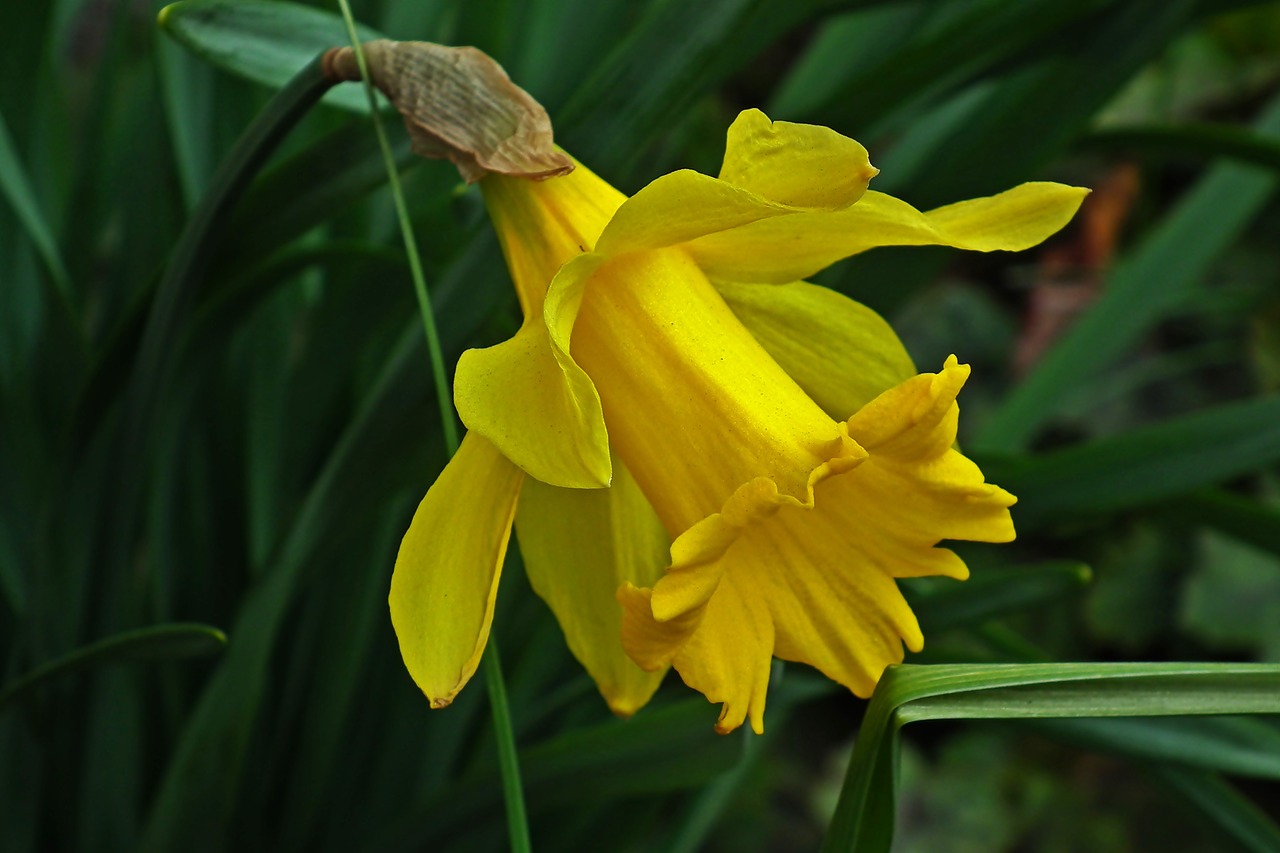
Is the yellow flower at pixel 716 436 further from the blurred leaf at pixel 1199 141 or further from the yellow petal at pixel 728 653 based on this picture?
the blurred leaf at pixel 1199 141

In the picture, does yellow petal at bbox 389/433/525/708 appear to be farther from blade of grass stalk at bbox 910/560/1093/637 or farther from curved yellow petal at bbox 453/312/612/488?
blade of grass stalk at bbox 910/560/1093/637

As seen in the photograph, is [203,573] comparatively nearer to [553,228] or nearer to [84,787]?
[84,787]

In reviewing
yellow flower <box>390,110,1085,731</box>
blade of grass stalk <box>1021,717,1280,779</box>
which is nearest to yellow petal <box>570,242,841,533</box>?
yellow flower <box>390,110,1085,731</box>

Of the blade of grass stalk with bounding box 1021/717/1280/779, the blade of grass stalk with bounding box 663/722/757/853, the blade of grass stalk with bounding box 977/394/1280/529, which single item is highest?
the blade of grass stalk with bounding box 977/394/1280/529

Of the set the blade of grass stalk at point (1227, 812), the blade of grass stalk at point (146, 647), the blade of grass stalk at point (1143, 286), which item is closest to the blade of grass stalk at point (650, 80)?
the blade of grass stalk at point (146, 647)

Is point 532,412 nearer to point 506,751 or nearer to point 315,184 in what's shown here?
point 506,751

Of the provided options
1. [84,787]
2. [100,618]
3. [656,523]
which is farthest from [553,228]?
[84,787]
